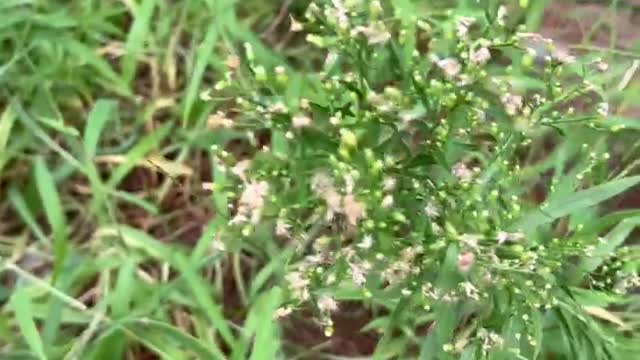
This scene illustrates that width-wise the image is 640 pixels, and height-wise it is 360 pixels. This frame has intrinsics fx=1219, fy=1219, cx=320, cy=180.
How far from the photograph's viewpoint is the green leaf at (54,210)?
1521 millimetres

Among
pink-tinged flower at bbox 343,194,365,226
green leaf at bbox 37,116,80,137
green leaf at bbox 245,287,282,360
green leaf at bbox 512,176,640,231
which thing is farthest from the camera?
green leaf at bbox 37,116,80,137

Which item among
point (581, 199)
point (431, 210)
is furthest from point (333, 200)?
point (581, 199)

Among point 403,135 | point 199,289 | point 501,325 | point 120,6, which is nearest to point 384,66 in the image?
point 403,135

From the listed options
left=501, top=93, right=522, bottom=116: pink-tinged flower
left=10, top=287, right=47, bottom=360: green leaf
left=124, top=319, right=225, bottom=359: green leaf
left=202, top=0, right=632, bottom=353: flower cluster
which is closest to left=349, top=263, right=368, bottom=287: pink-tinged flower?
left=202, top=0, right=632, bottom=353: flower cluster

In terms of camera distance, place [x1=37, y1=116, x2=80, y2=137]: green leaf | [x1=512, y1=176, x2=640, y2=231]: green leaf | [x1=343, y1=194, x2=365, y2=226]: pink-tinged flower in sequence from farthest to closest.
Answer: [x1=37, y1=116, x2=80, y2=137]: green leaf < [x1=512, y1=176, x2=640, y2=231]: green leaf < [x1=343, y1=194, x2=365, y2=226]: pink-tinged flower

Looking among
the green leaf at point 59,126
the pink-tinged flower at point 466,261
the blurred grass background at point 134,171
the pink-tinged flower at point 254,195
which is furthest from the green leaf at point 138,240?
the pink-tinged flower at point 466,261

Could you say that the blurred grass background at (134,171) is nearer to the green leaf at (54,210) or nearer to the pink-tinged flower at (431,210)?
the green leaf at (54,210)

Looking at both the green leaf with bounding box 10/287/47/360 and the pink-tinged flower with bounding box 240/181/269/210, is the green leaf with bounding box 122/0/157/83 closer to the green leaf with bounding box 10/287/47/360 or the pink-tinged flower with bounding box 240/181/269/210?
the green leaf with bounding box 10/287/47/360

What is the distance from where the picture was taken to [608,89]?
1.62m

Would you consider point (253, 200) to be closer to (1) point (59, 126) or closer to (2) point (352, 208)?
(2) point (352, 208)

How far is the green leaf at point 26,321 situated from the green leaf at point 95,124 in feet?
0.65

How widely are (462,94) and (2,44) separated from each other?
718mm

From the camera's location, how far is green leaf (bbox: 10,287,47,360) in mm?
1450

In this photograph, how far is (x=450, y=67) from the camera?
117 centimetres
